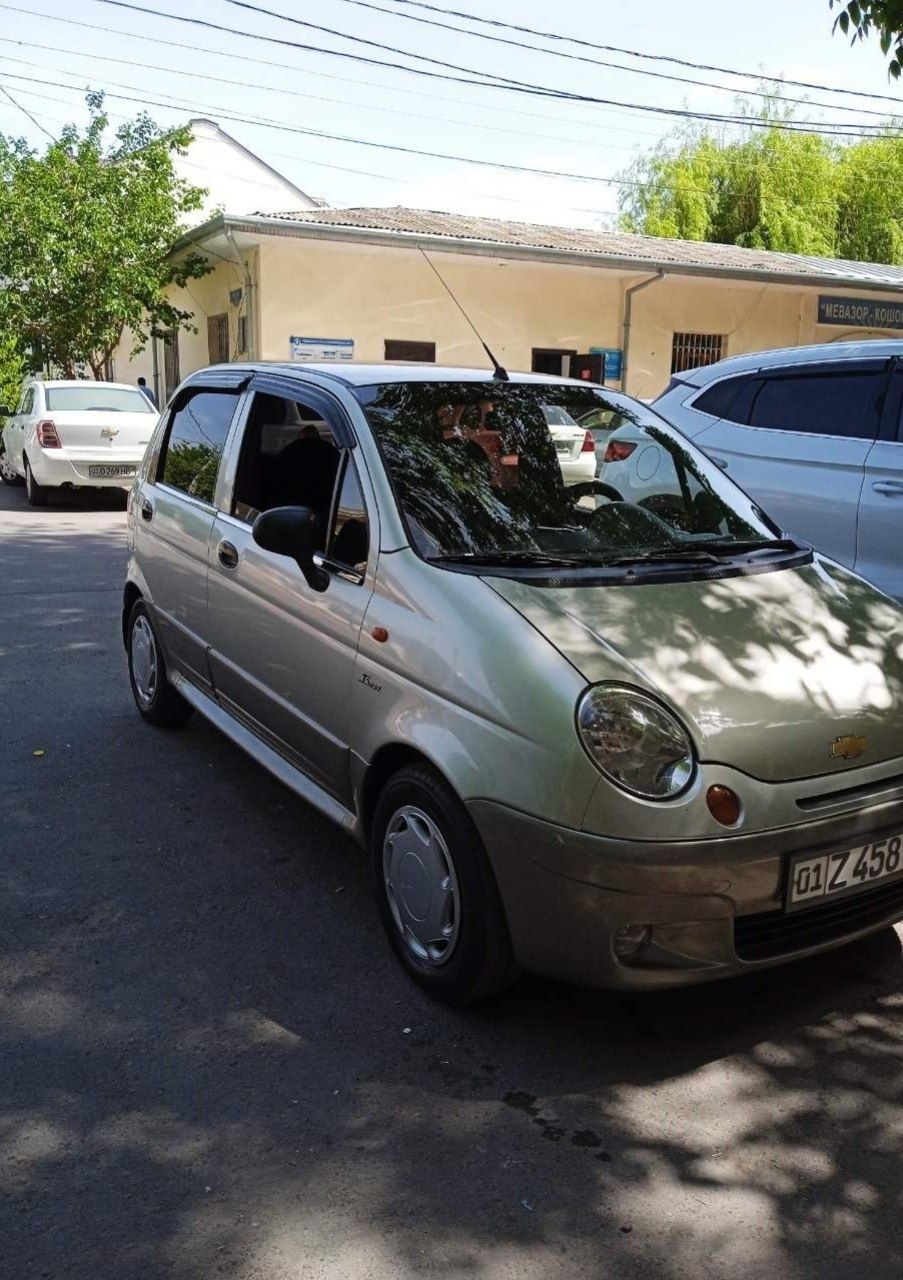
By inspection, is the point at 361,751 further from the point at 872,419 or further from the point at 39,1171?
the point at 872,419

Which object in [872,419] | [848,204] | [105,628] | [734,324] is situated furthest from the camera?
[848,204]

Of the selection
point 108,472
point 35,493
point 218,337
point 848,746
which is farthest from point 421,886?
point 218,337

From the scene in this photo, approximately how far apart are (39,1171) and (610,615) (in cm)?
192

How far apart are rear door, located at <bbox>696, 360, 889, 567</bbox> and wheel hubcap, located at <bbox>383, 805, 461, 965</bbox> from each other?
11.1 ft

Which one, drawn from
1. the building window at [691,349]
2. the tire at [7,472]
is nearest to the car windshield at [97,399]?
the tire at [7,472]

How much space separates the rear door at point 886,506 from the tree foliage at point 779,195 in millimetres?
30345

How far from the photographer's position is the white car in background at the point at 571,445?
4.15 metres

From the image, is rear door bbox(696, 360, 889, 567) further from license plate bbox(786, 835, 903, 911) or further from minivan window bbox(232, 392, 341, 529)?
license plate bbox(786, 835, 903, 911)

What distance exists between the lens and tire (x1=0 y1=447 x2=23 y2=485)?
1765cm

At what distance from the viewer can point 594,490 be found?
414 centimetres

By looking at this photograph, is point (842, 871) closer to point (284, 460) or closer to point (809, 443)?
point (284, 460)

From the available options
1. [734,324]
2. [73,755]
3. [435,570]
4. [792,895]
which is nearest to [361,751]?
[435,570]

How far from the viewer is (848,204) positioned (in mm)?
36844

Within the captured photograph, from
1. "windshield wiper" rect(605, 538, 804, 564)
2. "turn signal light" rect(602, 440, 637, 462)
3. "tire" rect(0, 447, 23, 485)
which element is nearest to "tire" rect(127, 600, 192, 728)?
"turn signal light" rect(602, 440, 637, 462)
